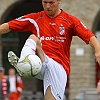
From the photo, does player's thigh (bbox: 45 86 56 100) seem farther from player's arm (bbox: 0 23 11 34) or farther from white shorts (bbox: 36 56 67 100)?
player's arm (bbox: 0 23 11 34)

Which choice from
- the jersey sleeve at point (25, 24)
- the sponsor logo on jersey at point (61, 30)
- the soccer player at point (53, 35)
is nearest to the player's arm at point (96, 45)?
the soccer player at point (53, 35)

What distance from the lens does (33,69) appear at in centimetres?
958

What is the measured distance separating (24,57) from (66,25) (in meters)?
0.94

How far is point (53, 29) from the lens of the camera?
1020 cm

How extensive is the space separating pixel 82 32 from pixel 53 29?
46 cm

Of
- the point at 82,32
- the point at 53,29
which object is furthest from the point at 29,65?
the point at 82,32

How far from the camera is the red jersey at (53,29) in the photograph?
10.1 m

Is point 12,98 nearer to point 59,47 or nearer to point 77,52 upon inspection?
point 77,52

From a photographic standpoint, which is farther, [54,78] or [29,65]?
[54,78]

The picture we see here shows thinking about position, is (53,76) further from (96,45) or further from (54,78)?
(96,45)

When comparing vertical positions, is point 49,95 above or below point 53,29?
below

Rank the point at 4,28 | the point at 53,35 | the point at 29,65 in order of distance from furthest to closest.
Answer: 1. the point at 4,28
2. the point at 53,35
3. the point at 29,65

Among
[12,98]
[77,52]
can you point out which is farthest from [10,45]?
[12,98]

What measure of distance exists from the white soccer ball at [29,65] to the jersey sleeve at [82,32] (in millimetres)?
776
